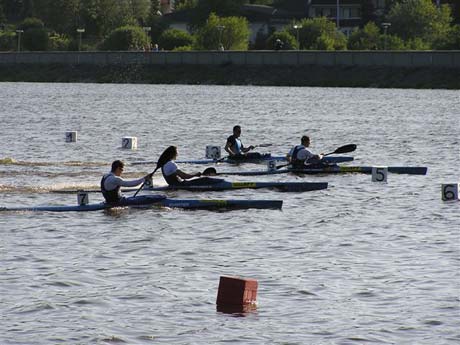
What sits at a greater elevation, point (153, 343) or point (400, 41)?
point (400, 41)

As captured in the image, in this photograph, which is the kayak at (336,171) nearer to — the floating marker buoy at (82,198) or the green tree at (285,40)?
the floating marker buoy at (82,198)

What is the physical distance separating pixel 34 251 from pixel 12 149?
1063 inches

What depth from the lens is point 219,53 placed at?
132m

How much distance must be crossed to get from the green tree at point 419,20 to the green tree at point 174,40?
25270 millimetres

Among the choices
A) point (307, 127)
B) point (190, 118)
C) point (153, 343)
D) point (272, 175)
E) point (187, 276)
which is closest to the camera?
point (153, 343)

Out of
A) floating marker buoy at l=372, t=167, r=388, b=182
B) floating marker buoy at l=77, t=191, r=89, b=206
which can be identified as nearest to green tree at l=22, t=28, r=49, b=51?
floating marker buoy at l=372, t=167, r=388, b=182

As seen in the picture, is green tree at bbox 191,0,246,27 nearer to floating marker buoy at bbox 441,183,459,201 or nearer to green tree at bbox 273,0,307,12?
green tree at bbox 273,0,307,12

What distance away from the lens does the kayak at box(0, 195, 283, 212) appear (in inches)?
1298

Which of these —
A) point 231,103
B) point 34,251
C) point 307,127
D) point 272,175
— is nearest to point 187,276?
point 34,251

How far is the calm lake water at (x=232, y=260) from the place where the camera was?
68.7ft

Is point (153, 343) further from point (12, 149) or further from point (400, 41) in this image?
point (400, 41)

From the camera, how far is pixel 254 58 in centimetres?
12838

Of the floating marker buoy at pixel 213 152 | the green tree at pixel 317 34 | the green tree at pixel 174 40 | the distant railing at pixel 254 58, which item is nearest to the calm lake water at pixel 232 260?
the floating marker buoy at pixel 213 152

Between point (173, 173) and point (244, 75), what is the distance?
314 feet
